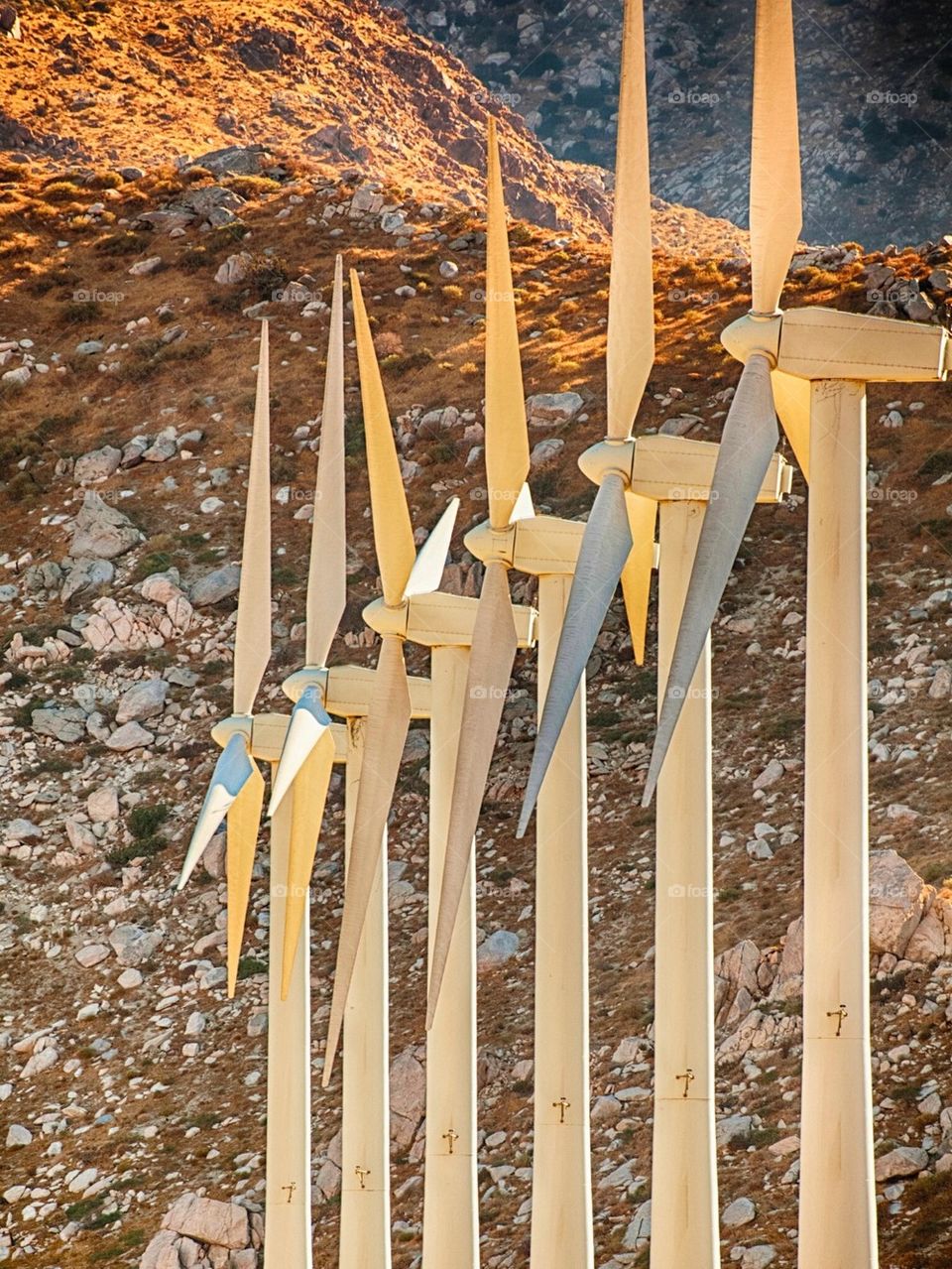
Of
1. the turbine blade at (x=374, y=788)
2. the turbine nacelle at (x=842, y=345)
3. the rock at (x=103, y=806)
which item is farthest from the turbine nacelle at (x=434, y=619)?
the rock at (x=103, y=806)

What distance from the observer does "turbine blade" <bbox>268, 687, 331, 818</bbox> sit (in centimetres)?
2472

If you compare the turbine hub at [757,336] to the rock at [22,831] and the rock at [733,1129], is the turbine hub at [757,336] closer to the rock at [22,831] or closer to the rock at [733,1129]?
the rock at [733,1129]

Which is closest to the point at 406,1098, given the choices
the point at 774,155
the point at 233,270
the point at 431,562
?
the point at 431,562

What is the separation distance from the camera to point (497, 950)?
1722 inches

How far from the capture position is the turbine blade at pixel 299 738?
2472 centimetres

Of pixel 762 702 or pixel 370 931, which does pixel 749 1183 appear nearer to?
pixel 370 931

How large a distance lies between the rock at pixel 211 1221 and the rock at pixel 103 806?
45.3ft

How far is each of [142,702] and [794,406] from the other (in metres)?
33.2

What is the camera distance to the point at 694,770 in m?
24.6

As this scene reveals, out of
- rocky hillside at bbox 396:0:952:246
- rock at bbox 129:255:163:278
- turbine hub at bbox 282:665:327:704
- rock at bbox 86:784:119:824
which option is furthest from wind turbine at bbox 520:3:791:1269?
rocky hillside at bbox 396:0:952:246

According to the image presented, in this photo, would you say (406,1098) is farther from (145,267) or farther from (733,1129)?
(145,267)

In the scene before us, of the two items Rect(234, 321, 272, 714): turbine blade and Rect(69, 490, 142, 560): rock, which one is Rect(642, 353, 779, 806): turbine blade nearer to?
Rect(234, 321, 272, 714): turbine blade

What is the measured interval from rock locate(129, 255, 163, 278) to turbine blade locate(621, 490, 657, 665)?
54.1m

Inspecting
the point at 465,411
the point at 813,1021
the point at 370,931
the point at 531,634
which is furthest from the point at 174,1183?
the point at 465,411
